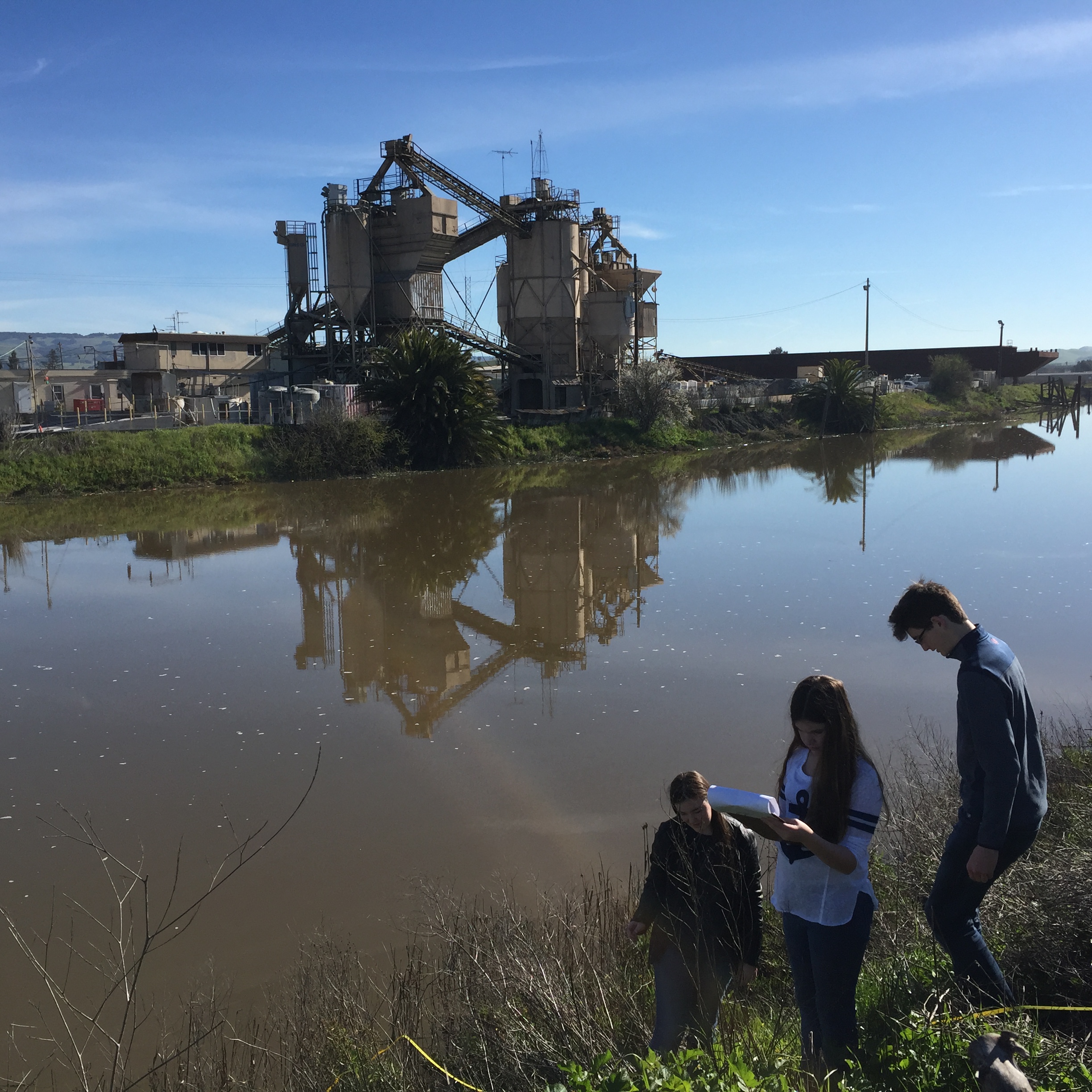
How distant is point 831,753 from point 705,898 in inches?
34.1

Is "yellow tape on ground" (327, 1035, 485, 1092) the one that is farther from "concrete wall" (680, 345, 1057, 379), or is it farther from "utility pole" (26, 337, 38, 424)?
"concrete wall" (680, 345, 1057, 379)

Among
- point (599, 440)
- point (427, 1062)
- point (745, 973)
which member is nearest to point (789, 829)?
point (745, 973)

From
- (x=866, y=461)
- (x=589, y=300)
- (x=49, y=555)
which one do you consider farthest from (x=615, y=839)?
(x=589, y=300)

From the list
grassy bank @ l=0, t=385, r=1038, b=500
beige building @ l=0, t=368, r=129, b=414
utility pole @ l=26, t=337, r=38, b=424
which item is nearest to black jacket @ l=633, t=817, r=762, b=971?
grassy bank @ l=0, t=385, r=1038, b=500

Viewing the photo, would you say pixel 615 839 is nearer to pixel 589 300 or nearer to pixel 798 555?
pixel 798 555

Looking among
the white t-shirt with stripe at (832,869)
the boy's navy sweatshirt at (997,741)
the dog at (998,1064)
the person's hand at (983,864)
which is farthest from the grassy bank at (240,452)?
the dog at (998,1064)

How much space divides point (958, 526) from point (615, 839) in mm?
18782

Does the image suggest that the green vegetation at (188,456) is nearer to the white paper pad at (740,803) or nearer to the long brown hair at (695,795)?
the long brown hair at (695,795)

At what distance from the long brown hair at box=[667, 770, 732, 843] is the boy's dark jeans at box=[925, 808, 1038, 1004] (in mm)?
1071

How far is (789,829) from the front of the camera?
392 centimetres

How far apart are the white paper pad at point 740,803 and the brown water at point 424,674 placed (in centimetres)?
381

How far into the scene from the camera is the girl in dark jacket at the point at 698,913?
4336 millimetres

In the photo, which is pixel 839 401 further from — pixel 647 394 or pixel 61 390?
pixel 61 390

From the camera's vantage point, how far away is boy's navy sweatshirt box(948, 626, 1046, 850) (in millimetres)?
4242
